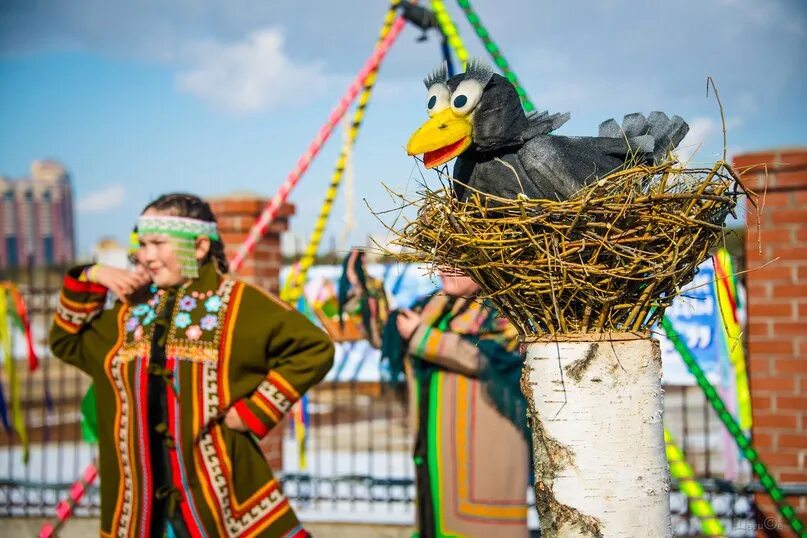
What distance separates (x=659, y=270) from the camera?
1.83 m

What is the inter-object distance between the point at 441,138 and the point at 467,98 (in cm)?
14

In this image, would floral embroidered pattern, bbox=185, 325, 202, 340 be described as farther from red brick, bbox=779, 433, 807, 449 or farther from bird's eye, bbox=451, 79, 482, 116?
red brick, bbox=779, 433, 807, 449

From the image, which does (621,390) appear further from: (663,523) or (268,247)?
(268,247)

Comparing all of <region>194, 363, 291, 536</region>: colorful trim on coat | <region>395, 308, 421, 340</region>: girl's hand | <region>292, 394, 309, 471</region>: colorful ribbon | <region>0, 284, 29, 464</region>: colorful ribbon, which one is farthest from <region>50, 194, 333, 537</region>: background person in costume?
<region>0, 284, 29, 464</region>: colorful ribbon

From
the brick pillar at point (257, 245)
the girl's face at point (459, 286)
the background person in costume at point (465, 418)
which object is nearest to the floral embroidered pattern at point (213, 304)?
the background person in costume at point (465, 418)

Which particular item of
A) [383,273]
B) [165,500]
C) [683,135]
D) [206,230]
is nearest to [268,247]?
[383,273]

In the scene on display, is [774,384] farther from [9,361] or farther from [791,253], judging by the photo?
[9,361]

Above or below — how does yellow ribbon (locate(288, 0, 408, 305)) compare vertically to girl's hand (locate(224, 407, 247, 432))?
above

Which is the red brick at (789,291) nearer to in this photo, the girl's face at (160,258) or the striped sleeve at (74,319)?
the girl's face at (160,258)

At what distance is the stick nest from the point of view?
178 cm

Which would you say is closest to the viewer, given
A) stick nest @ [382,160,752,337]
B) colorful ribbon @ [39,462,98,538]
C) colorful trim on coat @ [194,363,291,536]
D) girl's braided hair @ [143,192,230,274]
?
stick nest @ [382,160,752,337]

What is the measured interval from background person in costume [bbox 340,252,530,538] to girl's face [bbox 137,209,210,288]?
0.85m

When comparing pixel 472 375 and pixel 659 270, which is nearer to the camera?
pixel 659 270

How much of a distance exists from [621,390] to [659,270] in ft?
0.86
